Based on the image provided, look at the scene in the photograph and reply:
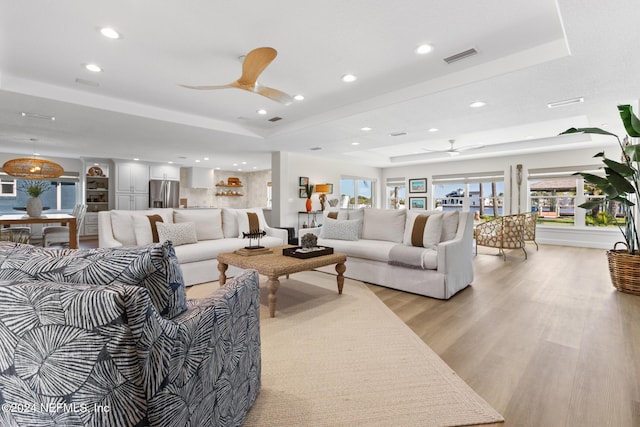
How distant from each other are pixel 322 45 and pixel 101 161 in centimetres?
857

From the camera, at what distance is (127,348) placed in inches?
29.5

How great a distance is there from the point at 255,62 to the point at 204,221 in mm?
2737

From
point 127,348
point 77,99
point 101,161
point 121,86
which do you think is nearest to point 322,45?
point 121,86

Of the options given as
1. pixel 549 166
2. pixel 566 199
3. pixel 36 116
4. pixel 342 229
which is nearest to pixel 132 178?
pixel 36 116

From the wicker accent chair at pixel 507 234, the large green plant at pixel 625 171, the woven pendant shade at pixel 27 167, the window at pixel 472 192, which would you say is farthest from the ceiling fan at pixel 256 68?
the window at pixel 472 192

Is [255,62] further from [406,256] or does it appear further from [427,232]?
[427,232]

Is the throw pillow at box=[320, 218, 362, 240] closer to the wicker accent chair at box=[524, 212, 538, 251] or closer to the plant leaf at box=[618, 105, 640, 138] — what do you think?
the plant leaf at box=[618, 105, 640, 138]

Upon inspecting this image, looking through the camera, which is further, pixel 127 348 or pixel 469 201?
pixel 469 201

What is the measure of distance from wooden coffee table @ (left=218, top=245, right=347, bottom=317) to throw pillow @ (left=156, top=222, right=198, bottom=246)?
999 millimetres

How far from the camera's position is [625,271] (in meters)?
3.49

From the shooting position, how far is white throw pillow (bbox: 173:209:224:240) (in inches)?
171

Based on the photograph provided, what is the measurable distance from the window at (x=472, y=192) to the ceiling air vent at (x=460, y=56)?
21.2ft

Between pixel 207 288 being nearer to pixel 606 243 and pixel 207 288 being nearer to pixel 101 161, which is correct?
pixel 101 161

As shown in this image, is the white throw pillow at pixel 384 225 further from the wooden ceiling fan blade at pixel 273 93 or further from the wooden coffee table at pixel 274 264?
the wooden ceiling fan blade at pixel 273 93
